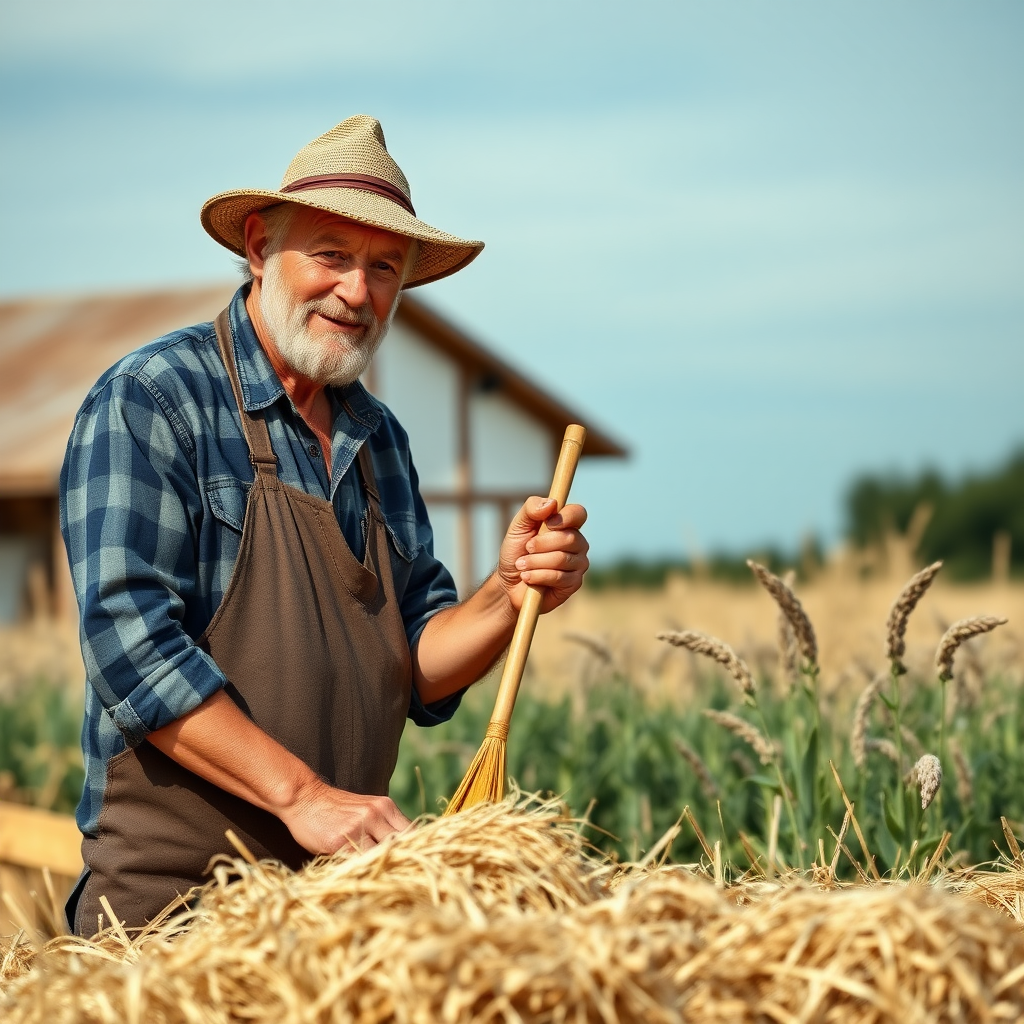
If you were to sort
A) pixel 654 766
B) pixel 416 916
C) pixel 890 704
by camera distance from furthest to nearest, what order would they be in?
pixel 654 766 → pixel 890 704 → pixel 416 916

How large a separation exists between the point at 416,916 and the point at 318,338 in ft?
4.89

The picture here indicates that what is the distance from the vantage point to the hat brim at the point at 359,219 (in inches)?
102

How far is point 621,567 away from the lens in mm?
35094

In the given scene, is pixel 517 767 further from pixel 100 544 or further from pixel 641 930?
pixel 641 930

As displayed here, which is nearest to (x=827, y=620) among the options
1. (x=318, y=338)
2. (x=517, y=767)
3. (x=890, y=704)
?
(x=517, y=767)

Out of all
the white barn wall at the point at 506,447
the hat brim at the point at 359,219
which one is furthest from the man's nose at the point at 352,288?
the white barn wall at the point at 506,447

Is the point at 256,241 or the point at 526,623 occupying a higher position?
the point at 256,241

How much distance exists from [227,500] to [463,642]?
60 cm

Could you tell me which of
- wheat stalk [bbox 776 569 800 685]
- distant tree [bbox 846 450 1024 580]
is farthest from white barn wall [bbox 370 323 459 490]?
distant tree [bbox 846 450 1024 580]

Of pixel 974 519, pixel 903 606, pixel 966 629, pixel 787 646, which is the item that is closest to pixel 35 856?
pixel 787 646

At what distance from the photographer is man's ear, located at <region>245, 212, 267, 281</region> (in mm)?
2830

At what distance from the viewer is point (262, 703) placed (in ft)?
8.07

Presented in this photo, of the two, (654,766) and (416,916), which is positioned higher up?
(416,916)

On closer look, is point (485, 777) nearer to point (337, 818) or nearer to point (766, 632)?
point (337, 818)
